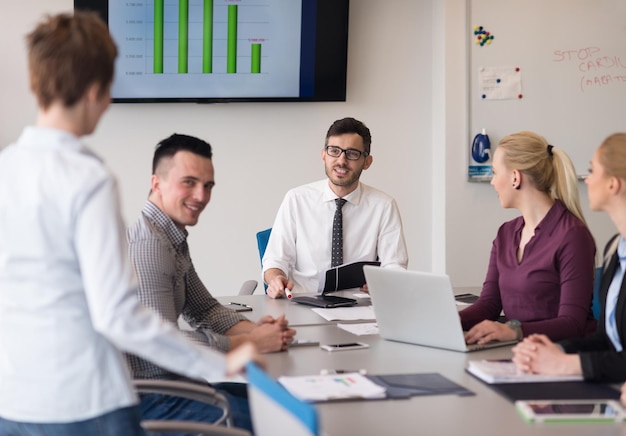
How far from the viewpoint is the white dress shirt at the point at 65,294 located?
137 centimetres

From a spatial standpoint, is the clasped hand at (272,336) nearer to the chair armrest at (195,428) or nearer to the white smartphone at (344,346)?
the white smartphone at (344,346)

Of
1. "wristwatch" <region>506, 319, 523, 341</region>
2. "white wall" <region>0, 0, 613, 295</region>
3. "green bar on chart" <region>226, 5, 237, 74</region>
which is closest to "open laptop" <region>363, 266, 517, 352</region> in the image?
"wristwatch" <region>506, 319, 523, 341</region>

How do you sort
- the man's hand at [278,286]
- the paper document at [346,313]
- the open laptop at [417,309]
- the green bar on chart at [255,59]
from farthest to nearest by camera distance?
the green bar on chart at [255,59] < the man's hand at [278,286] < the paper document at [346,313] < the open laptop at [417,309]

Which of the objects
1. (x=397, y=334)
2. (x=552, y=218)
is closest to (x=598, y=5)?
(x=552, y=218)

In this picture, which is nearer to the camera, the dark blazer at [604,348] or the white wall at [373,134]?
the dark blazer at [604,348]

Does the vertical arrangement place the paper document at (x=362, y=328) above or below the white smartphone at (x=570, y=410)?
above

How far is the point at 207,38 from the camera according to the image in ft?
16.0

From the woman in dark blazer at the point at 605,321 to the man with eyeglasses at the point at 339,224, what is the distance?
1613mm

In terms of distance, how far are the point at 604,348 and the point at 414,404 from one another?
0.77 metres

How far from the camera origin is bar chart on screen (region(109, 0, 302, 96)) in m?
4.82

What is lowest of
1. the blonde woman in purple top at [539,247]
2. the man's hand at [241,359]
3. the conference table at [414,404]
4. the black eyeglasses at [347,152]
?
the conference table at [414,404]

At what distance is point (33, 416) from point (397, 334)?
1352mm

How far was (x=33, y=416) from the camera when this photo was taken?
1.44 metres

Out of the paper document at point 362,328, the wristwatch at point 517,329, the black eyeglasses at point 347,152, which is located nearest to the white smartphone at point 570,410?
the wristwatch at point 517,329
